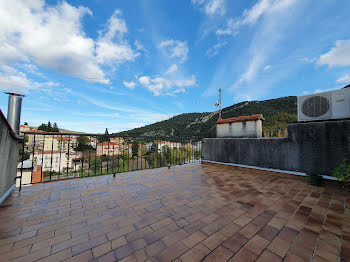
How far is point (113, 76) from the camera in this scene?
9125 mm

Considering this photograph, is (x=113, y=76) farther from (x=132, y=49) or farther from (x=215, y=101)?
(x=215, y=101)

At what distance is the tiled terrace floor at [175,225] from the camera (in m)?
1.06

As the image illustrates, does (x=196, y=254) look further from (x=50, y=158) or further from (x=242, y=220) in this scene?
(x=50, y=158)

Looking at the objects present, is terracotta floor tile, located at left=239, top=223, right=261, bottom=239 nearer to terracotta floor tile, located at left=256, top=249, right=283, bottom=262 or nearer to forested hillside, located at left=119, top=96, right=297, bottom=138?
terracotta floor tile, located at left=256, top=249, right=283, bottom=262

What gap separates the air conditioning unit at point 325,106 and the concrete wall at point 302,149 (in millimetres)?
167

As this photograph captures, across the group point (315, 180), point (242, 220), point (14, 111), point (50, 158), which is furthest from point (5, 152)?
point (50, 158)

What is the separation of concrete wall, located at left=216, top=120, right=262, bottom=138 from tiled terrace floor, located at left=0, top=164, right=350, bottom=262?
6.97 ft

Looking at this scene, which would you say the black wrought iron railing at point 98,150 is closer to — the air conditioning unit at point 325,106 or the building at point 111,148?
the building at point 111,148

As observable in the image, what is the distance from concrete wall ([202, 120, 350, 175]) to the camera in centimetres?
267

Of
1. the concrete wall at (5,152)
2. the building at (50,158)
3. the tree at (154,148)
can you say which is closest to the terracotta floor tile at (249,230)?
the building at (50,158)

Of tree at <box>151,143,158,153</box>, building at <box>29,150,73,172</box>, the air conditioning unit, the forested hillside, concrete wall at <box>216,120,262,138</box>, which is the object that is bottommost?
building at <box>29,150,73,172</box>

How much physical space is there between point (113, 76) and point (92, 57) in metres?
1.86

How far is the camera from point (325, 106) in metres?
2.88

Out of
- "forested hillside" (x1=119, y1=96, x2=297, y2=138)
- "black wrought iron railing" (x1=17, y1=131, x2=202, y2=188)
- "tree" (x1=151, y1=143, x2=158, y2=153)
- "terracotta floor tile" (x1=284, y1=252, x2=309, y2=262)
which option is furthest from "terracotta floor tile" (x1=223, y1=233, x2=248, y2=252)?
"forested hillside" (x1=119, y1=96, x2=297, y2=138)
